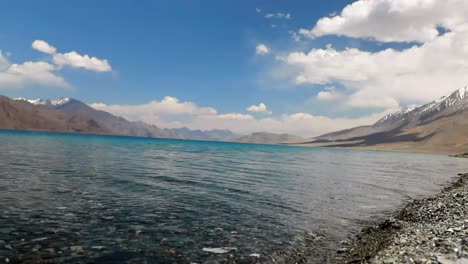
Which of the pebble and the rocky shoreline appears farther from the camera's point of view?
the rocky shoreline

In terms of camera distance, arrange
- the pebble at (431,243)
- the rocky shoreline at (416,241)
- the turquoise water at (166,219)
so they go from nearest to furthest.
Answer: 1. the pebble at (431,243)
2. the rocky shoreline at (416,241)
3. the turquoise water at (166,219)

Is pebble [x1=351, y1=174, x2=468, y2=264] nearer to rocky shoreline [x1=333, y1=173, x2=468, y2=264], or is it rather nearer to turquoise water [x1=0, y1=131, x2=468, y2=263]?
rocky shoreline [x1=333, y1=173, x2=468, y2=264]

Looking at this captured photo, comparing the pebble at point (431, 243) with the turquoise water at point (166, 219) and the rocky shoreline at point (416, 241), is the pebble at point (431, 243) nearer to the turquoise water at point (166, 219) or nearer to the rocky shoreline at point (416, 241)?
the rocky shoreline at point (416, 241)

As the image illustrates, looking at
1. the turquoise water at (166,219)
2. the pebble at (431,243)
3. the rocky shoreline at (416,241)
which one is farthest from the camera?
the turquoise water at (166,219)

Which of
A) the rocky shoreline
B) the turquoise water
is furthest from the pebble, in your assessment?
the turquoise water

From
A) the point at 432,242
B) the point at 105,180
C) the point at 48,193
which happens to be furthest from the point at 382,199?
the point at 48,193

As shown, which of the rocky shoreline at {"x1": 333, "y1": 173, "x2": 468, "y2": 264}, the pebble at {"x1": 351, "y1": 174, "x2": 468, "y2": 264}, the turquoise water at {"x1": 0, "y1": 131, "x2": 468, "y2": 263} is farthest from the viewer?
the turquoise water at {"x1": 0, "y1": 131, "x2": 468, "y2": 263}

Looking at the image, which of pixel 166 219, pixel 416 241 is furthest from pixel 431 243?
pixel 166 219

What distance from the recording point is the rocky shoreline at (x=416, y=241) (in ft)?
40.2

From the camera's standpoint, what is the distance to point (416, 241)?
47.5 ft

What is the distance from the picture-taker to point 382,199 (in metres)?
32.8

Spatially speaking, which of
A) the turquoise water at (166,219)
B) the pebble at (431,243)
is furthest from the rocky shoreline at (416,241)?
the turquoise water at (166,219)

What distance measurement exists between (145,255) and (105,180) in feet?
69.3

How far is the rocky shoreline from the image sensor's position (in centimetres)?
1225
